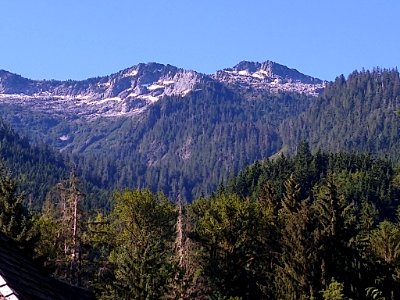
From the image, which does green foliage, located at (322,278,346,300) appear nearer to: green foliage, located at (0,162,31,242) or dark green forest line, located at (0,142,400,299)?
dark green forest line, located at (0,142,400,299)

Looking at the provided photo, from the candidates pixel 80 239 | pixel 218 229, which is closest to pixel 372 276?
pixel 218 229

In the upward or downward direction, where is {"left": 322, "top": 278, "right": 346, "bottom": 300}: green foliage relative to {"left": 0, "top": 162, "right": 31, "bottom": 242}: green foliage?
downward

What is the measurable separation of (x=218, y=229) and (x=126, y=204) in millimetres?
32999

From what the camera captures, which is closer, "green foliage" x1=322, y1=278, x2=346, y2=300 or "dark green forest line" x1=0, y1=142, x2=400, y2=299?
"dark green forest line" x1=0, y1=142, x2=400, y2=299

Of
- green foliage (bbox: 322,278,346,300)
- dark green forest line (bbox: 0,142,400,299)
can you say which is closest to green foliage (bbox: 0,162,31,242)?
dark green forest line (bbox: 0,142,400,299)

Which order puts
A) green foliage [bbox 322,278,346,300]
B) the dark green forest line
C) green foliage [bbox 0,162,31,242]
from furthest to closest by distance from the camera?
green foliage [bbox 0,162,31,242] → green foliage [bbox 322,278,346,300] → the dark green forest line

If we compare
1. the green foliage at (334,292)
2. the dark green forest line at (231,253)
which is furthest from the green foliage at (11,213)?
the green foliage at (334,292)

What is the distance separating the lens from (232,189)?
194625mm

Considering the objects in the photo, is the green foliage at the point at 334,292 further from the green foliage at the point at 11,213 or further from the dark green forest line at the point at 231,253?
the green foliage at the point at 11,213

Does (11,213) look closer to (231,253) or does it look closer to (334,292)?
(231,253)

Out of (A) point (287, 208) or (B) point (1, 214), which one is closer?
(B) point (1, 214)

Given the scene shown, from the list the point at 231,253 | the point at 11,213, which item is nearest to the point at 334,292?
the point at 231,253

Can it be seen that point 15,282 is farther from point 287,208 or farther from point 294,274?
point 287,208

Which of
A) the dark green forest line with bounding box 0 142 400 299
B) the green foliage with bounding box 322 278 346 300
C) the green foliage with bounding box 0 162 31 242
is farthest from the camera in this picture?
the green foliage with bounding box 0 162 31 242
